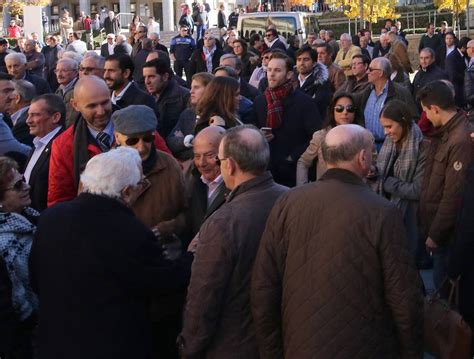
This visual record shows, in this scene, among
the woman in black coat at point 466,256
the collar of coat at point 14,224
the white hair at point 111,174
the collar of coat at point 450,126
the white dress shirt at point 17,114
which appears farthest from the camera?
the white dress shirt at point 17,114

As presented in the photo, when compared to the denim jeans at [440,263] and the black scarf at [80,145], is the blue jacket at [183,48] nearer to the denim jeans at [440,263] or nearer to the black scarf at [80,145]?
the denim jeans at [440,263]

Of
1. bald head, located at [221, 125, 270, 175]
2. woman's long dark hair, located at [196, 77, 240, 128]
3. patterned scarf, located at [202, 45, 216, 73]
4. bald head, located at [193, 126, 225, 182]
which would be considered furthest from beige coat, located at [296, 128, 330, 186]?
patterned scarf, located at [202, 45, 216, 73]

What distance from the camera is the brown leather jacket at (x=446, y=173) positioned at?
560 cm

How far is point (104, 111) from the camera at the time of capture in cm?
561

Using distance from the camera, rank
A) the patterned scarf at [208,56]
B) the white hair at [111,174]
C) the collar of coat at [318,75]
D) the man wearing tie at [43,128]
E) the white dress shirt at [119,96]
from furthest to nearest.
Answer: the patterned scarf at [208,56] → the collar of coat at [318,75] → the white dress shirt at [119,96] → the man wearing tie at [43,128] → the white hair at [111,174]

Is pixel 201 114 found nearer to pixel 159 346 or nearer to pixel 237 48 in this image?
pixel 159 346

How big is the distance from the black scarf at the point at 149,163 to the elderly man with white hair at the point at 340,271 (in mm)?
1309

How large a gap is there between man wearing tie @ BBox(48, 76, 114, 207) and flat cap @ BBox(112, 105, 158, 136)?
0.51 meters

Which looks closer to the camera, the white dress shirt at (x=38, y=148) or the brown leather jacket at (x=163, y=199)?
the brown leather jacket at (x=163, y=199)

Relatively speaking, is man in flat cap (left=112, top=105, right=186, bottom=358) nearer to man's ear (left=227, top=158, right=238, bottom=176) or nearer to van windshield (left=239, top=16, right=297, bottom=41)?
man's ear (left=227, top=158, right=238, bottom=176)

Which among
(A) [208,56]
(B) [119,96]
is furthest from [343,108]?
(A) [208,56]

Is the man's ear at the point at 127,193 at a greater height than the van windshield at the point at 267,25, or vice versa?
the van windshield at the point at 267,25

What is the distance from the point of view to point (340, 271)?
11.9 feet

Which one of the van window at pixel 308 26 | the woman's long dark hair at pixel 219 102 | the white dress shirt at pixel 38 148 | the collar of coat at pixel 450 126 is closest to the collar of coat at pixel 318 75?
the woman's long dark hair at pixel 219 102
